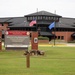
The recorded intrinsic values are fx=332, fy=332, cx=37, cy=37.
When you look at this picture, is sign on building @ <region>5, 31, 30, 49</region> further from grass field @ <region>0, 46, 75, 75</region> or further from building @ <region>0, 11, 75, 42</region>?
building @ <region>0, 11, 75, 42</region>

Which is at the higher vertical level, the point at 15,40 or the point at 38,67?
the point at 15,40

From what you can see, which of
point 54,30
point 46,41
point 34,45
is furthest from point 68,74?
point 54,30

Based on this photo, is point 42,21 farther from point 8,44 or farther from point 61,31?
point 8,44

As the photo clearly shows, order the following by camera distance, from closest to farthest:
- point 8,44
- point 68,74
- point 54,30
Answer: point 68,74, point 8,44, point 54,30

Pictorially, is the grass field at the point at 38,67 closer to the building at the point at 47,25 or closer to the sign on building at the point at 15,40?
the sign on building at the point at 15,40

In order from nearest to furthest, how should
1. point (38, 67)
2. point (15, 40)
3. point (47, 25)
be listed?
point (38, 67) → point (15, 40) → point (47, 25)

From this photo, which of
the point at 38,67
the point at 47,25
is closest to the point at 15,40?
the point at 38,67

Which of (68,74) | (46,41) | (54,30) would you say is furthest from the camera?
(54,30)

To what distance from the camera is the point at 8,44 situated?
4050 centimetres

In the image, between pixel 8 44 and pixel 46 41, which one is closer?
pixel 8 44

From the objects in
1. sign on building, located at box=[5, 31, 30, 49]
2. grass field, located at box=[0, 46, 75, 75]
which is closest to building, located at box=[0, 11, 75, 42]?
sign on building, located at box=[5, 31, 30, 49]

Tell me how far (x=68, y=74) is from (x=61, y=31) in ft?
267

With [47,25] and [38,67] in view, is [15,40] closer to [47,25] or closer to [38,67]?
[38,67]


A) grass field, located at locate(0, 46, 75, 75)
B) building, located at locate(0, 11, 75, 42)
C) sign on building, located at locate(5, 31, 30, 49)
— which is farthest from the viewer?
building, located at locate(0, 11, 75, 42)
